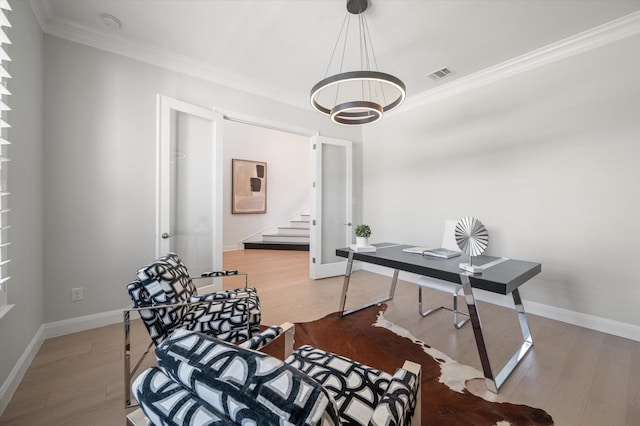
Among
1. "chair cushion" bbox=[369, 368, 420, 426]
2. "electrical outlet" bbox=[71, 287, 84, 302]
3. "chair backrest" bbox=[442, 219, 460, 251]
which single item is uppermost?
"chair backrest" bbox=[442, 219, 460, 251]

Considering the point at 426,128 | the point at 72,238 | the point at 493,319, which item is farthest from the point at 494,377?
the point at 72,238

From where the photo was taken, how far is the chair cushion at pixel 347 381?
99 cm

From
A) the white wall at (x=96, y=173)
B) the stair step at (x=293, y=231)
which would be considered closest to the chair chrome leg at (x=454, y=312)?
the white wall at (x=96, y=173)

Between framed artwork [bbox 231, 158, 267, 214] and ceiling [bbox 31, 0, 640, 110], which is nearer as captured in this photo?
ceiling [bbox 31, 0, 640, 110]

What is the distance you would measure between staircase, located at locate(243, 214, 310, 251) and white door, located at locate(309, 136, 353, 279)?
2255 millimetres

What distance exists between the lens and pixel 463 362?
2.02 metres

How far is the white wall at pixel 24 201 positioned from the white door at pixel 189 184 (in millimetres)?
865

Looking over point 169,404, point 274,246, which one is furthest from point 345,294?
point 274,246

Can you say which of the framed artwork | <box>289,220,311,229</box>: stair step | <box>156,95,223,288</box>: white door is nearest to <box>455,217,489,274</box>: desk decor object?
<box>156,95,223,288</box>: white door

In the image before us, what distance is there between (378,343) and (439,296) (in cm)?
161

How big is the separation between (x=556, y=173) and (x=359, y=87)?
2574 millimetres

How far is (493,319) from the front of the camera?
281 cm

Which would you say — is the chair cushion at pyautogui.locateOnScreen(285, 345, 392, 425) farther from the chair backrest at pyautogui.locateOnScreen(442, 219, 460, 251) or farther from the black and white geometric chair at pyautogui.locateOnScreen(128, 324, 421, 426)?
the chair backrest at pyautogui.locateOnScreen(442, 219, 460, 251)

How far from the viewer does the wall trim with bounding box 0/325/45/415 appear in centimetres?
154
